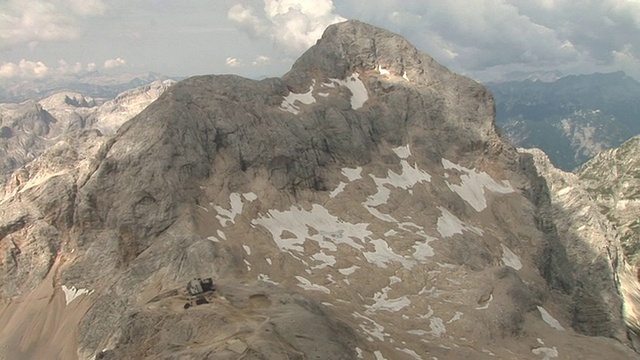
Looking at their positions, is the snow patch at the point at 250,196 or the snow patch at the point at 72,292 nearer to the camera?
the snow patch at the point at 72,292

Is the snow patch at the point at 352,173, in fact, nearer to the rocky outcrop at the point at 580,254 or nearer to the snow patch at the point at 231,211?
the snow patch at the point at 231,211

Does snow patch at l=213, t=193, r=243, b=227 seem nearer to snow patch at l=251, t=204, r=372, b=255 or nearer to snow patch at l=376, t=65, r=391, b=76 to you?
snow patch at l=251, t=204, r=372, b=255

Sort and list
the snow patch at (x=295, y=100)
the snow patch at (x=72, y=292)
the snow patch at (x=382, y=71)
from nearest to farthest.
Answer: the snow patch at (x=72, y=292)
the snow patch at (x=295, y=100)
the snow patch at (x=382, y=71)

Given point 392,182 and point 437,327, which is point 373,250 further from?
point 392,182

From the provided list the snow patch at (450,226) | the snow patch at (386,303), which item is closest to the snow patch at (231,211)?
the snow patch at (386,303)

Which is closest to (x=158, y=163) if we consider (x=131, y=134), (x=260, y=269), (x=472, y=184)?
(x=131, y=134)

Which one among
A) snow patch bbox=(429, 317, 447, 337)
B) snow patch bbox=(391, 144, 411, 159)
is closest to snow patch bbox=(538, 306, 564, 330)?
snow patch bbox=(429, 317, 447, 337)
